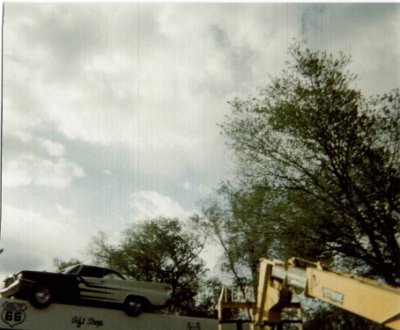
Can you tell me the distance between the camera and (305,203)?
17.3 metres

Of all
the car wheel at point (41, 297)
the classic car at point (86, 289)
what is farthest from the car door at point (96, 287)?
the car wheel at point (41, 297)

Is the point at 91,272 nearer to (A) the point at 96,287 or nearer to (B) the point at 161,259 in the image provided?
(A) the point at 96,287

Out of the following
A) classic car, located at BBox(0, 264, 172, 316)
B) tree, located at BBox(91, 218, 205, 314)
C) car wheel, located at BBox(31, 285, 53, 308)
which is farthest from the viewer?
tree, located at BBox(91, 218, 205, 314)

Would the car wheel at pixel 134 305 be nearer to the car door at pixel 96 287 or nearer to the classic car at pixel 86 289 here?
the classic car at pixel 86 289

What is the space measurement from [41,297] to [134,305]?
8.82ft

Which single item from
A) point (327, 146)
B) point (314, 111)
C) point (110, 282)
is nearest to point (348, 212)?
point (327, 146)

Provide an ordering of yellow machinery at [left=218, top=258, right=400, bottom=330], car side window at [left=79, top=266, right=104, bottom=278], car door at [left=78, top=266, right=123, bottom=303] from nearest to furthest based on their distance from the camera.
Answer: yellow machinery at [left=218, top=258, right=400, bottom=330], car door at [left=78, top=266, right=123, bottom=303], car side window at [left=79, top=266, right=104, bottom=278]

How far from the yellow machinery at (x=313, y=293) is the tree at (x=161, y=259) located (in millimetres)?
26799

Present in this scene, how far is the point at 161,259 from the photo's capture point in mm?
35906

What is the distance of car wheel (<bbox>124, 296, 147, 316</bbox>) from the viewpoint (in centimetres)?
1178

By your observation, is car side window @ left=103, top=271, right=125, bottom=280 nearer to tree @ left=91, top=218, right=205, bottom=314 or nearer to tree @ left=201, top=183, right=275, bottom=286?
tree @ left=201, top=183, right=275, bottom=286

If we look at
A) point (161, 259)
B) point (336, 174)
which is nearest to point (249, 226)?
point (336, 174)

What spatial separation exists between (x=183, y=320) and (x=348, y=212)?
27.2ft

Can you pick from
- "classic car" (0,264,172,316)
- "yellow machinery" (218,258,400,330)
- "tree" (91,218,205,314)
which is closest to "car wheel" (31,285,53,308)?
"classic car" (0,264,172,316)
